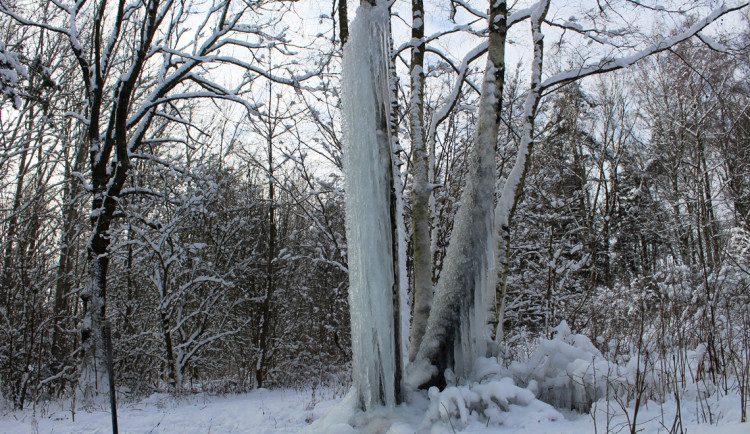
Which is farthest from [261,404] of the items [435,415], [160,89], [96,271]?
[160,89]

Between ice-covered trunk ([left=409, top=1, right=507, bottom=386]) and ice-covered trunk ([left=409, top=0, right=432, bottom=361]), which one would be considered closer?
ice-covered trunk ([left=409, top=1, right=507, bottom=386])

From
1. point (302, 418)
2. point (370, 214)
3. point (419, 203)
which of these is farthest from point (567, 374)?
point (302, 418)

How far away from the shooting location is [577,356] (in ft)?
11.3

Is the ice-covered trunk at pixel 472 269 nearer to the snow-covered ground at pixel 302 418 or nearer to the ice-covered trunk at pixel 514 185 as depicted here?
the ice-covered trunk at pixel 514 185

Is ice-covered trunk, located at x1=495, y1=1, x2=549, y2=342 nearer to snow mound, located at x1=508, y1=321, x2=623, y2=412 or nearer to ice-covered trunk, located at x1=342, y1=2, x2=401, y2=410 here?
snow mound, located at x1=508, y1=321, x2=623, y2=412

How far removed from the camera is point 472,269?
371cm

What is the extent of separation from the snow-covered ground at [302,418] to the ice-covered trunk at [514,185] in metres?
1.39

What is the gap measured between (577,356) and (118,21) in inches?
338

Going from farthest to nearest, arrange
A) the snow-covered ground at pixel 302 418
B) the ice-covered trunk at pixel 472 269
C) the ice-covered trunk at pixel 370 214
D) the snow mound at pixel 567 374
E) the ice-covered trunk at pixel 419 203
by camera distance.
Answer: the ice-covered trunk at pixel 419 203, the ice-covered trunk at pixel 472 269, the snow mound at pixel 567 374, the ice-covered trunk at pixel 370 214, the snow-covered ground at pixel 302 418

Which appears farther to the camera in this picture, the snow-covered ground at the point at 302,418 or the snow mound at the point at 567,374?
the snow mound at the point at 567,374

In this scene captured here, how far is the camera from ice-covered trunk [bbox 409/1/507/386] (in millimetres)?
3447

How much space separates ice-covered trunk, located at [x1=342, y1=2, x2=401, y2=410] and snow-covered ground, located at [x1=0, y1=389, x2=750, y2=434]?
0.93ft

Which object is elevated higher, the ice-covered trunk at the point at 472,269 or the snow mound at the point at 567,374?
the ice-covered trunk at the point at 472,269

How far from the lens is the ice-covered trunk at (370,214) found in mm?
2961
